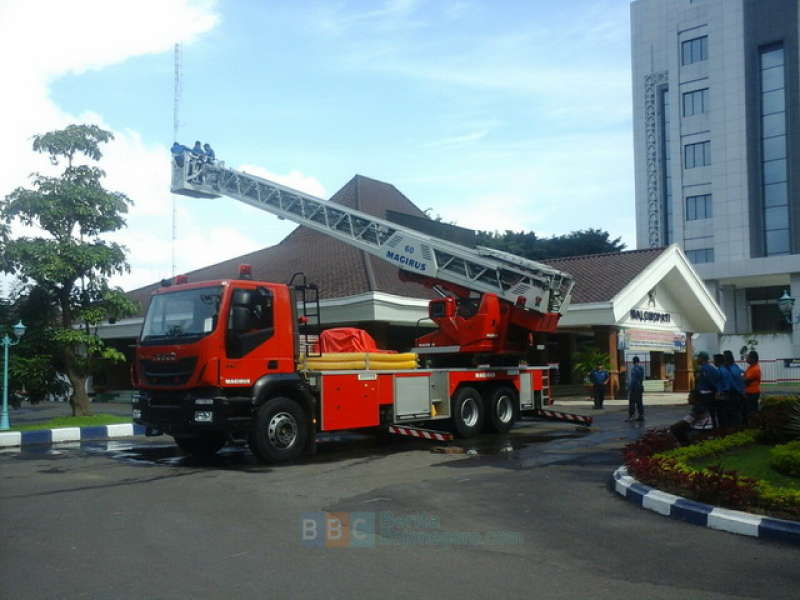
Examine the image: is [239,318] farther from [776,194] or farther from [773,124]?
[773,124]

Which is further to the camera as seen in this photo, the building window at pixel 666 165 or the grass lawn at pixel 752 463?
the building window at pixel 666 165

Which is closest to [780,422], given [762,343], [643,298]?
[643,298]

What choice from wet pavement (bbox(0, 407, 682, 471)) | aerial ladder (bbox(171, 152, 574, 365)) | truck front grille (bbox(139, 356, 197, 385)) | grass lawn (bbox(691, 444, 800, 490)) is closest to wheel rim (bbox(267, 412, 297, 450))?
wet pavement (bbox(0, 407, 682, 471))

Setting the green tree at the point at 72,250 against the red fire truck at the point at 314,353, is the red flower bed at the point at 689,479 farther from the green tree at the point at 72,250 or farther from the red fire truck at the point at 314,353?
the green tree at the point at 72,250

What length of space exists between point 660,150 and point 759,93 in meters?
8.73

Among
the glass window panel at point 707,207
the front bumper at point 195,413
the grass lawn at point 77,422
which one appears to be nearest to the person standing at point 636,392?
the front bumper at point 195,413

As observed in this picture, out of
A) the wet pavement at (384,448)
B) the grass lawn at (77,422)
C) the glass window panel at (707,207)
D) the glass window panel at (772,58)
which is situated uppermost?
the glass window panel at (772,58)

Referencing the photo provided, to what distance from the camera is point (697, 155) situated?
5778 centimetres

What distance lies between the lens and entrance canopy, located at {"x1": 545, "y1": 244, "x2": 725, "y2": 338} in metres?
27.3

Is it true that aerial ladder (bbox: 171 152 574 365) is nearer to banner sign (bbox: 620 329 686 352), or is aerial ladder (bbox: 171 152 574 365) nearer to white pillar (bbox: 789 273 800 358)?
banner sign (bbox: 620 329 686 352)

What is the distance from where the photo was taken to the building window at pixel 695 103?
189 ft

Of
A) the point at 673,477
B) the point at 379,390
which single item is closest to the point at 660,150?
the point at 379,390

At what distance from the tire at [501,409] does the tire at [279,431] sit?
16.2 feet

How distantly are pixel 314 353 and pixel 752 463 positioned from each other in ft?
21.8
